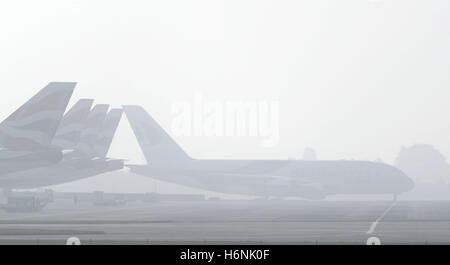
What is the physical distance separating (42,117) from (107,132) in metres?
43.0

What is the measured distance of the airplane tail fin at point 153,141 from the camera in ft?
418

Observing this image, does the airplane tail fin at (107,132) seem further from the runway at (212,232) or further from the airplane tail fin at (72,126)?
the runway at (212,232)

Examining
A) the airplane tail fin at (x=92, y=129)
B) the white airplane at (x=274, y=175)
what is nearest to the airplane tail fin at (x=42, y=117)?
the airplane tail fin at (x=92, y=129)

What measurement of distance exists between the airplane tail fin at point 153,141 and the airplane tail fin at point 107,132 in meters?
7.58

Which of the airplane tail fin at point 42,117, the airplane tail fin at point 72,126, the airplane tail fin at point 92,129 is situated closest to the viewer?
the airplane tail fin at point 42,117

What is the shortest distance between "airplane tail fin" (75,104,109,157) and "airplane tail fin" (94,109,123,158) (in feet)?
10.1

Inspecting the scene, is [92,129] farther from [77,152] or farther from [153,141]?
[153,141]

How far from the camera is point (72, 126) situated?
10275cm

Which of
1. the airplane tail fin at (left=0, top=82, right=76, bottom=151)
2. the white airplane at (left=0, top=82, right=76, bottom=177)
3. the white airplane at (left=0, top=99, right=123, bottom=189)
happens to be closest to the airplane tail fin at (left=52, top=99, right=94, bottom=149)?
the white airplane at (left=0, top=99, right=123, bottom=189)

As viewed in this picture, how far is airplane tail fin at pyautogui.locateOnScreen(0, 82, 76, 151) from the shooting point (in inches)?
3086

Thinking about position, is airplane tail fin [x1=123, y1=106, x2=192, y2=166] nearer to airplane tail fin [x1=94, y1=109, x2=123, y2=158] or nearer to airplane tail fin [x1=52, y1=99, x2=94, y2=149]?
airplane tail fin [x1=94, y1=109, x2=123, y2=158]

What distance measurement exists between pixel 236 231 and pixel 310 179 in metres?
78.8
